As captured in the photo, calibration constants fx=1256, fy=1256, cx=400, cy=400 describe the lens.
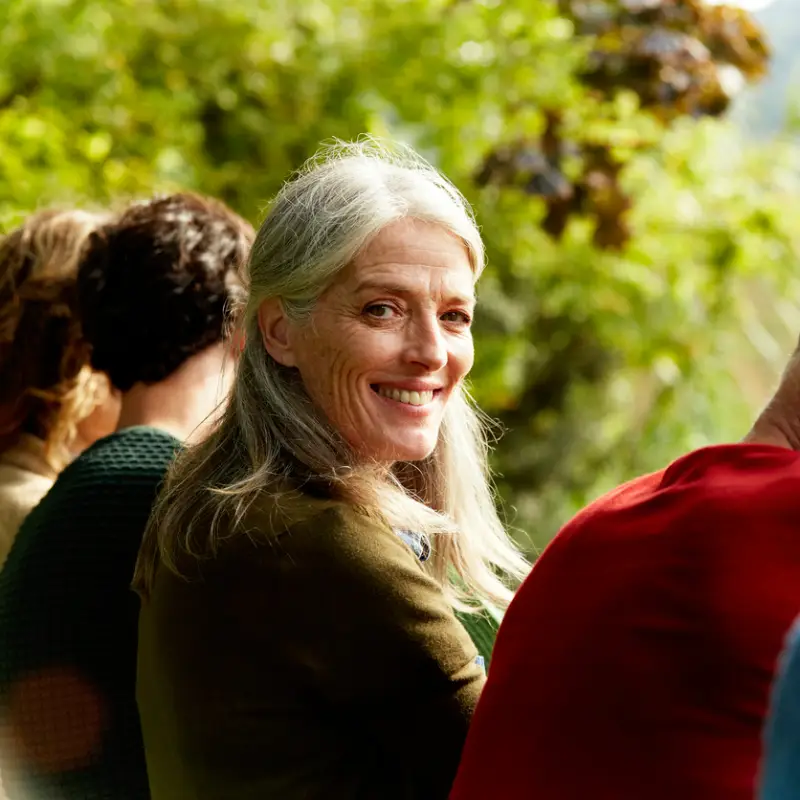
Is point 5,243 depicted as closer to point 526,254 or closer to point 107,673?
point 107,673

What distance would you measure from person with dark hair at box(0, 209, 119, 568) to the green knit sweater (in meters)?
0.61

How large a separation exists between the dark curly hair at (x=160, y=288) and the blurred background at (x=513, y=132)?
1.41 m

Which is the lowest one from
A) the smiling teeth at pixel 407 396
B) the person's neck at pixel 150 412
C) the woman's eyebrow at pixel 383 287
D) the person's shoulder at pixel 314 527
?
the person's neck at pixel 150 412

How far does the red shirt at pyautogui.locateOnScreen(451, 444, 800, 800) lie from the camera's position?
1203mm

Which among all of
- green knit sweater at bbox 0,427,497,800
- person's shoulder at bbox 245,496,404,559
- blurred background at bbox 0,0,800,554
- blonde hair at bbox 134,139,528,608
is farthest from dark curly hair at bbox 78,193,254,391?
blurred background at bbox 0,0,800,554

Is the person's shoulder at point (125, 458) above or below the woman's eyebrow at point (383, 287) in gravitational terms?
below

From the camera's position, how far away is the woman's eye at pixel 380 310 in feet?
5.89

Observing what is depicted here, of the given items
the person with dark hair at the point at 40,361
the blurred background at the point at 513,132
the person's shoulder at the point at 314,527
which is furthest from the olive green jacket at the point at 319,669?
the blurred background at the point at 513,132

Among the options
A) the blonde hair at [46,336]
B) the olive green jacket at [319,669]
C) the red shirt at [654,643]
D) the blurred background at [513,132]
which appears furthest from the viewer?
the blurred background at [513,132]

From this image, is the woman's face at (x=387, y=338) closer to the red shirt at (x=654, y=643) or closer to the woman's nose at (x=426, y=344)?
the woman's nose at (x=426, y=344)

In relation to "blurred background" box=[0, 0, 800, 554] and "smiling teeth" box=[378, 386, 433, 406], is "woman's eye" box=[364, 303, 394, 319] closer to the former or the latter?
"smiling teeth" box=[378, 386, 433, 406]

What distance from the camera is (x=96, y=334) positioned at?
7.68 feet

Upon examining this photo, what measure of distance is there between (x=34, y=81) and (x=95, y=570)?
3.04 m

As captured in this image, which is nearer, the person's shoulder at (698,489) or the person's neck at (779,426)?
the person's shoulder at (698,489)
